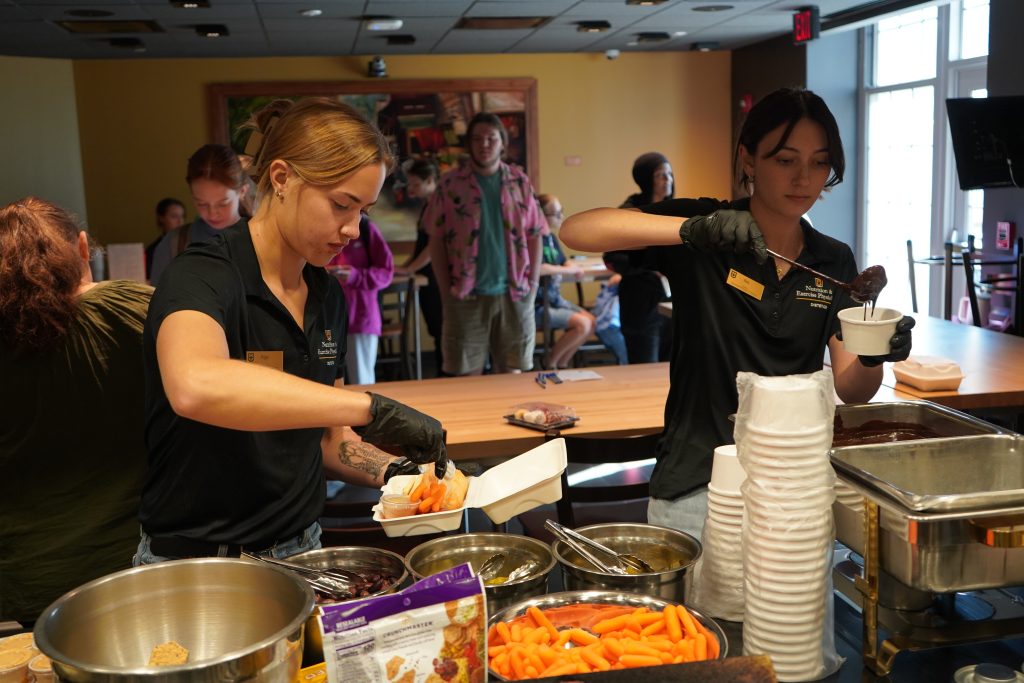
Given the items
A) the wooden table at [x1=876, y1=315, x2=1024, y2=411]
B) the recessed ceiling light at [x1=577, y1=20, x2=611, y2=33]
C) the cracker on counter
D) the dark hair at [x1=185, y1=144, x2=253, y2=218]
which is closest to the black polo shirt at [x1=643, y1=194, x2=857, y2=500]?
the cracker on counter

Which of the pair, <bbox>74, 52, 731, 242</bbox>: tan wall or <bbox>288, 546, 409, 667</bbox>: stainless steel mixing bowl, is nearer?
<bbox>288, 546, 409, 667</bbox>: stainless steel mixing bowl

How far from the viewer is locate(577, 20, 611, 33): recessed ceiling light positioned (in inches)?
306

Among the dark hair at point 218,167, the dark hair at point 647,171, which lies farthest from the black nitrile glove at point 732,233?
the dark hair at point 647,171

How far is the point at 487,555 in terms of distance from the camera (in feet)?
4.77

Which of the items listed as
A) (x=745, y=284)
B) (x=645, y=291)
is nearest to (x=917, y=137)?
(x=645, y=291)

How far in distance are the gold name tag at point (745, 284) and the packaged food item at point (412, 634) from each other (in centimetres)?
106

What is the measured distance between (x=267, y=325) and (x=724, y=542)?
797 mm

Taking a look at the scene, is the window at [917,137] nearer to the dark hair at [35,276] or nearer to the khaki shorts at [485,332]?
the khaki shorts at [485,332]

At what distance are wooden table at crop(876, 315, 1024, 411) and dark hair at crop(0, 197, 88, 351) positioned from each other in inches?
96.4

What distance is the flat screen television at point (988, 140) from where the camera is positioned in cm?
495

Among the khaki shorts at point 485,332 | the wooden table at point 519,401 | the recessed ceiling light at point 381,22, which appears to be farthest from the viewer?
the recessed ceiling light at point 381,22

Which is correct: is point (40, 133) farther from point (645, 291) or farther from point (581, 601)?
point (581, 601)

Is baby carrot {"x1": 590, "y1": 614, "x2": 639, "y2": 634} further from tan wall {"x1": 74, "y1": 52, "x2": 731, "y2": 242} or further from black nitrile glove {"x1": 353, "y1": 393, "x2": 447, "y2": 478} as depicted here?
tan wall {"x1": 74, "y1": 52, "x2": 731, "y2": 242}

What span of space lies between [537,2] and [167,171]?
4.46 meters
